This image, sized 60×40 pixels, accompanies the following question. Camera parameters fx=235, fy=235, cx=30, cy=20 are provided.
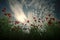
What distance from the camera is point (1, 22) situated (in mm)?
2906

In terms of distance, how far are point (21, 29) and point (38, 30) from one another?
21 cm

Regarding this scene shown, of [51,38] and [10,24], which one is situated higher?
[10,24]

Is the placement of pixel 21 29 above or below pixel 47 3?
below

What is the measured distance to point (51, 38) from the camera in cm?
290

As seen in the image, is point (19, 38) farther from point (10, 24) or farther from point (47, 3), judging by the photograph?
point (47, 3)

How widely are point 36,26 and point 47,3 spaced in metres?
0.32

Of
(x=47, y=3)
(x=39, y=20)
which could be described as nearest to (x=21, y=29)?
(x=39, y=20)

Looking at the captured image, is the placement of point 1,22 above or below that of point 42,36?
above

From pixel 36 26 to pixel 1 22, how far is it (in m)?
→ 0.44

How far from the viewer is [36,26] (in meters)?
2.92

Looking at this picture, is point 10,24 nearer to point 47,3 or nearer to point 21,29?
point 21,29

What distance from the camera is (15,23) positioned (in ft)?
9.54

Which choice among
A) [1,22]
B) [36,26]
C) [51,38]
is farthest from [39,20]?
[1,22]

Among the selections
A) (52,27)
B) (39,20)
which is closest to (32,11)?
(39,20)
